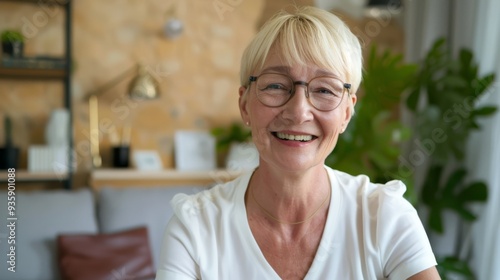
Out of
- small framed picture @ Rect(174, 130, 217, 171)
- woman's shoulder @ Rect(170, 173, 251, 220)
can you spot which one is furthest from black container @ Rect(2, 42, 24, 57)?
woman's shoulder @ Rect(170, 173, 251, 220)

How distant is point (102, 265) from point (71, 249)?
17 cm

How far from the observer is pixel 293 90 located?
1299 mm

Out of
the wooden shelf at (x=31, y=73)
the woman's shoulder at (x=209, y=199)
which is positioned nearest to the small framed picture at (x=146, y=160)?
the wooden shelf at (x=31, y=73)

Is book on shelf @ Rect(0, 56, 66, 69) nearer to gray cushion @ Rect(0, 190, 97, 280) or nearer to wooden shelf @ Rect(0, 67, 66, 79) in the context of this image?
wooden shelf @ Rect(0, 67, 66, 79)

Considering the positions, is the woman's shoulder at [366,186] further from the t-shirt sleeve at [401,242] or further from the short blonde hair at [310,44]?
the short blonde hair at [310,44]

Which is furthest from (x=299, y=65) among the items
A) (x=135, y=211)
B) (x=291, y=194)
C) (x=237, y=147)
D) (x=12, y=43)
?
(x=237, y=147)

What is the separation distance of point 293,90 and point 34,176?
2.60 meters

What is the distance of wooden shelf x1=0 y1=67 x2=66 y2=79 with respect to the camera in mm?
3473

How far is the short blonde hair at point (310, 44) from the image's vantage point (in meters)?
1.29

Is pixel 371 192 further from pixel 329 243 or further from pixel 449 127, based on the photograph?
pixel 449 127

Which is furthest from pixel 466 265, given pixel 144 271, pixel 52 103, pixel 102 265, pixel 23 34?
A: pixel 23 34

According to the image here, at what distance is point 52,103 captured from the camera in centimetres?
372

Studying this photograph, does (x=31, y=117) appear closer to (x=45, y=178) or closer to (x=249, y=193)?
(x=45, y=178)

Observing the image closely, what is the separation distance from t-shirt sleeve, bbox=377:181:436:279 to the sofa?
1.95 meters
